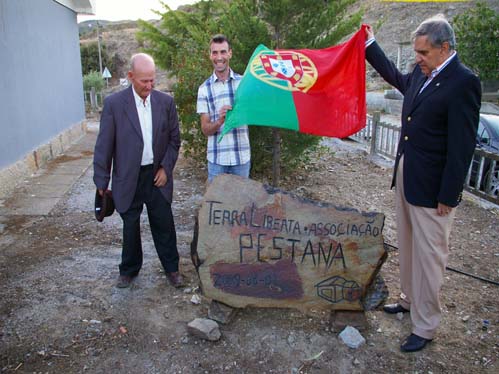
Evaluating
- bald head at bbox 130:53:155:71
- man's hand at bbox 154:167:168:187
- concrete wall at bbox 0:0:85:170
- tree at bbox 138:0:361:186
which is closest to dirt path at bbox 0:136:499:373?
man's hand at bbox 154:167:168:187

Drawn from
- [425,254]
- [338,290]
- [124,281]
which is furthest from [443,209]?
[124,281]

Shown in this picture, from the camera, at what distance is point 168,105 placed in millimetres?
3732

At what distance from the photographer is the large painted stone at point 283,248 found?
3248mm

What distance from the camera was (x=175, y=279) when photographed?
393cm

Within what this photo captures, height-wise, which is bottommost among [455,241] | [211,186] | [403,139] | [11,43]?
[455,241]

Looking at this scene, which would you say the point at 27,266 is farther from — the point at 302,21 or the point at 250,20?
the point at 302,21

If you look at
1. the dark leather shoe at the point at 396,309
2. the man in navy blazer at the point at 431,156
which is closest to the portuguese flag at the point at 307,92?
the man in navy blazer at the point at 431,156

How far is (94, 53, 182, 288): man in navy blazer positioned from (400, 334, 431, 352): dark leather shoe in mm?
1964

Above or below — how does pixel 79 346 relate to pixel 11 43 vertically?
below

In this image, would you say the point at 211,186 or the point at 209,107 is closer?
the point at 211,186

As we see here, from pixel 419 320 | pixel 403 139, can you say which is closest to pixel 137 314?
pixel 419 320

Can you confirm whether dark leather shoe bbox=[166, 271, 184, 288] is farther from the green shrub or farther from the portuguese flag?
the green shrub

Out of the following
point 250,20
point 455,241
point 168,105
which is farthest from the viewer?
point 250,20

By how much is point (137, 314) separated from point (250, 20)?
4142mm
